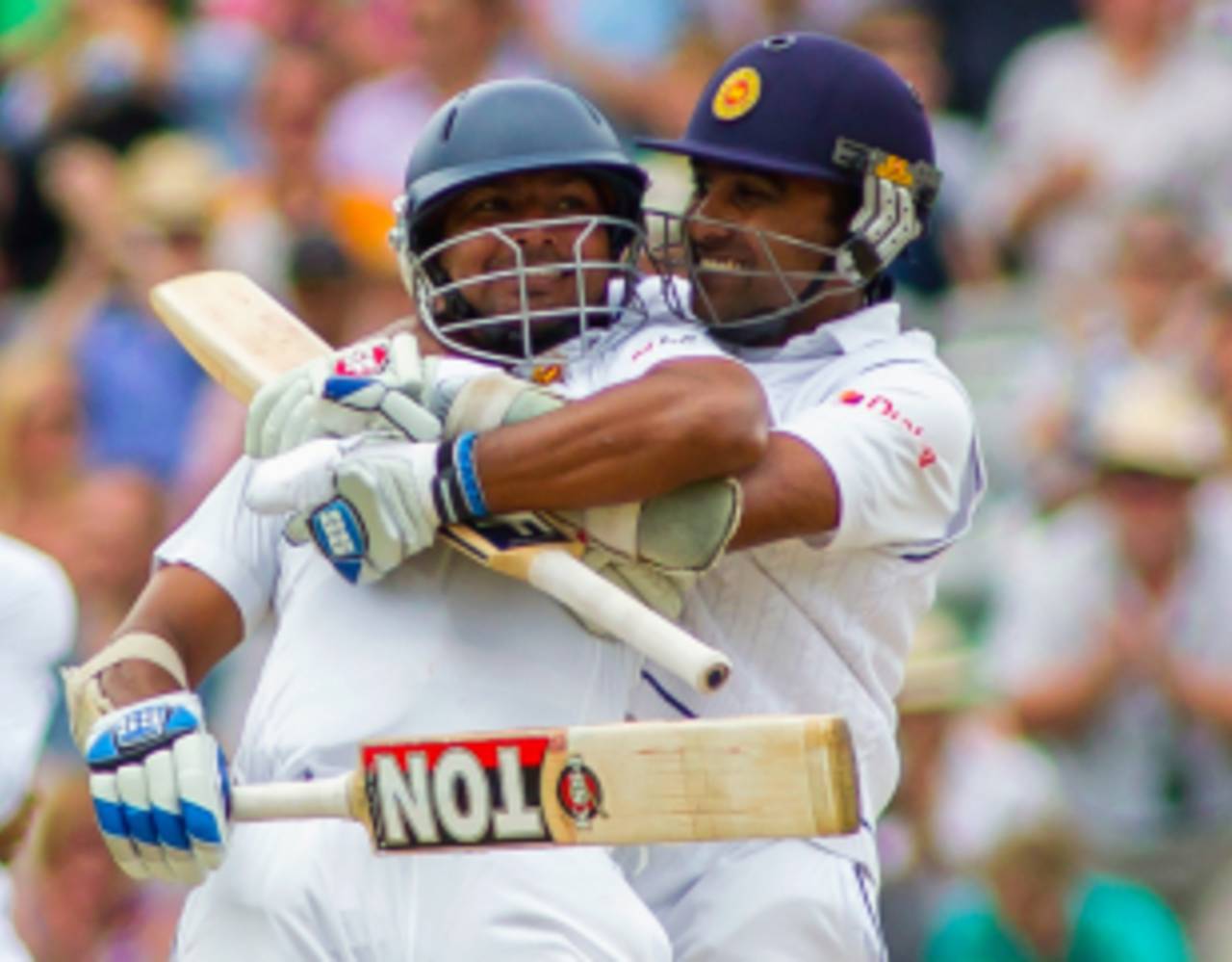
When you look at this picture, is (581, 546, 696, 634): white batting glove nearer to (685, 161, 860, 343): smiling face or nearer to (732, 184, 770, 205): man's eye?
(685, 161, 860, 343): smiling face

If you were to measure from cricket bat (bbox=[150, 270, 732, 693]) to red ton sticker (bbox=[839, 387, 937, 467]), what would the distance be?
1.62 feet

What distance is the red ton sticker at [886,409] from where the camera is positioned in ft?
14.1

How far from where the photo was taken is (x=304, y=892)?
3.93 m

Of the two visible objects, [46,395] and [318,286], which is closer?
[318,286]

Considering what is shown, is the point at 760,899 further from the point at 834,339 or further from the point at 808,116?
the point at 808,116

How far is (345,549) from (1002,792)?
3.28 metres

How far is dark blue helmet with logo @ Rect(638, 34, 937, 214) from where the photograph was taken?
461cm

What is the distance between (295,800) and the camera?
385 centimetres

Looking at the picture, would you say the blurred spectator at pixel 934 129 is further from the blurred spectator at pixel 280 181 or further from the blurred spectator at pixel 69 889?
the blurred spectator at pixel 69 889

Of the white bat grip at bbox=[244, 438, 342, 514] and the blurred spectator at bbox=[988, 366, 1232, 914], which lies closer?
the white bat grip at bbox=[244, 438, 342, 514]

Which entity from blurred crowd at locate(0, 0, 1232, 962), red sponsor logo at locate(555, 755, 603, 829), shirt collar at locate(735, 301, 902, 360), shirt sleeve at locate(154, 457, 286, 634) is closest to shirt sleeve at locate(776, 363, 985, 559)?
shirt collar at locate(735, 301, 902, 360)

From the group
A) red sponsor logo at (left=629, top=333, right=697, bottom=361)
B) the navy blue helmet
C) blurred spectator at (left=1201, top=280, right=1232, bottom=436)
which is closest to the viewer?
red sponsor logo at (left=629, top=333, right=697, bottom=361)

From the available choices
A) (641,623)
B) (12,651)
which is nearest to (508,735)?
(641,623)

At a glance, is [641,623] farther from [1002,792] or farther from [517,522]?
[1002,792]
